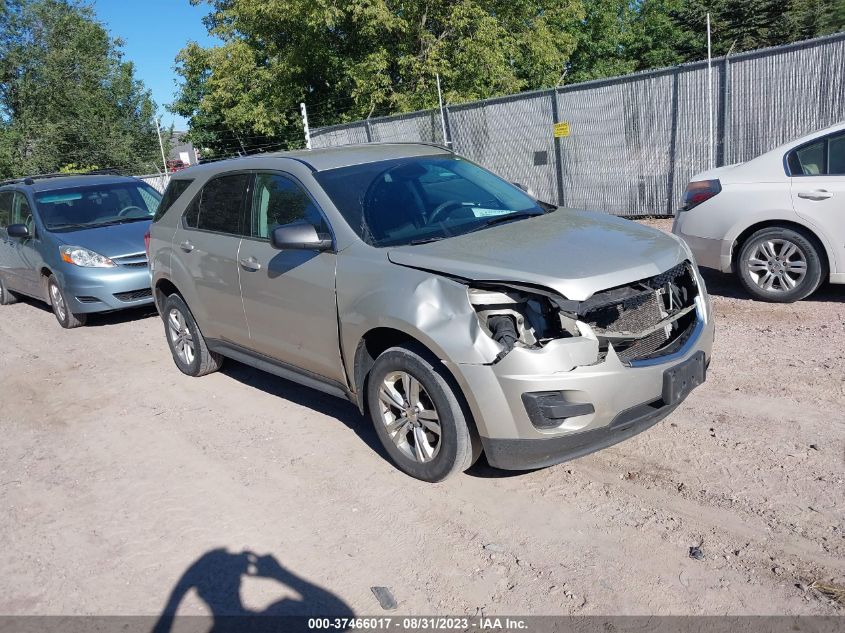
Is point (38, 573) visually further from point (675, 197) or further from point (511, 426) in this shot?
point (675, 197)

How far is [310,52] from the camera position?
75.9 ft

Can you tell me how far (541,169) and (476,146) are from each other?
5.37ft

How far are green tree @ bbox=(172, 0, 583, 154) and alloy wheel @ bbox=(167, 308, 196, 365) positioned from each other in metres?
15.4

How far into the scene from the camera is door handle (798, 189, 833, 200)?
20.2ft

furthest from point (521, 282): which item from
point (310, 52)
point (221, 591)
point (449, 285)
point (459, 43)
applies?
point (310, 52)

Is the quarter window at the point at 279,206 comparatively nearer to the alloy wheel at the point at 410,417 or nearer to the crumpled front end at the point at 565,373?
the alloy wheel at the point at 410,417

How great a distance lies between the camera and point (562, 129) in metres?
12.3

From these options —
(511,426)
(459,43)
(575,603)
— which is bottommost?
(575,603)

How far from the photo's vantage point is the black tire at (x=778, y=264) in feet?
20.8

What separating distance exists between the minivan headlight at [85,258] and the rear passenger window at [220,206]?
3.26 metres

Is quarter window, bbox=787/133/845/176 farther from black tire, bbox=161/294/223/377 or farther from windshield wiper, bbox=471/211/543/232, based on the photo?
black tire, bbox=161/294/223/377

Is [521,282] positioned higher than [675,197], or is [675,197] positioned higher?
[521,282]

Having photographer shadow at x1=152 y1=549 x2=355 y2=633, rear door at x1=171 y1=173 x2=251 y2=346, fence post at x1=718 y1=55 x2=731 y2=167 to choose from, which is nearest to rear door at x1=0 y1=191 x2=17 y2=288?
rear door at x1=171 y1=173 x2=251 y2=346

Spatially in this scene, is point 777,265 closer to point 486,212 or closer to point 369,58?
point 486,212
